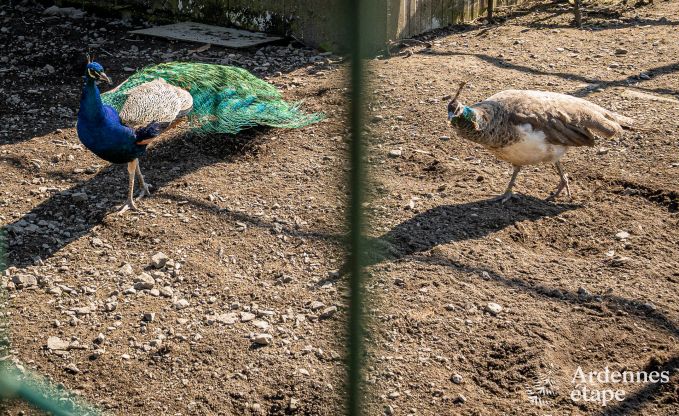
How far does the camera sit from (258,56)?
696 centimetres

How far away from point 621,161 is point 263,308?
2489mm

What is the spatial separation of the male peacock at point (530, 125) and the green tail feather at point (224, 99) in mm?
1374

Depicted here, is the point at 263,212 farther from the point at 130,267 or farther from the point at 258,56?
the point at 258,56

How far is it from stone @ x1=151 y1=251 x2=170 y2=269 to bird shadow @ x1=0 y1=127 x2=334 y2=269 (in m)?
0.52

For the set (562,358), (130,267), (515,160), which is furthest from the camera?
(515,160)

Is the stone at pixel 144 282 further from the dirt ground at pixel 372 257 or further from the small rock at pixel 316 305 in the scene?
the small rock at pixel 316 305

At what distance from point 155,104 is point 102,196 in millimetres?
619

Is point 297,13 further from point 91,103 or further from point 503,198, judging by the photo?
point 503,198

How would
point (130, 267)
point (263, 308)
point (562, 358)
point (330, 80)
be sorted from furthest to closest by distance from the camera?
point (330, 80), point (130, 267), point (263, 308), point (562, 358)

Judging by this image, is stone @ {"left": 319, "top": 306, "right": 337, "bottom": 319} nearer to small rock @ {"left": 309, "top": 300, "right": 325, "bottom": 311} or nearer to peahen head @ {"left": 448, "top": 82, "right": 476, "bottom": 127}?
small rock @ {"left": 309, "top": 300, "right": 325, "bottom": 311}

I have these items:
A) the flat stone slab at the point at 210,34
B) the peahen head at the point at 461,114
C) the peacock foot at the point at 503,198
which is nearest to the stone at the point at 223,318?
the peahen head at the point at 461,114

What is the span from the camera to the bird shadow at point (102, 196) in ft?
14.1

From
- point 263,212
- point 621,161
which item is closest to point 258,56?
point 263,212

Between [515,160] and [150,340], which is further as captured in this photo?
[515,160]
